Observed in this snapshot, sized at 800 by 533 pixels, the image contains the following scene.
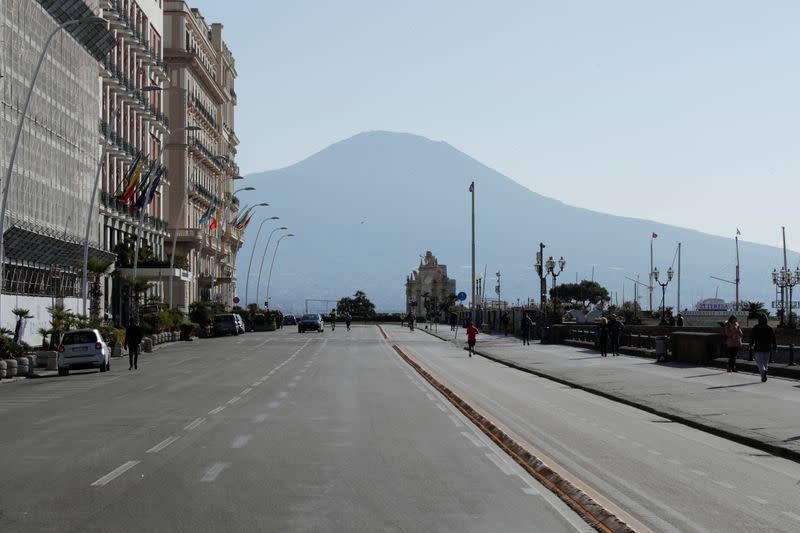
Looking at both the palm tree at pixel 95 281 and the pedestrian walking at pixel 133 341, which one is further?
the palm tree at pixel 95 281

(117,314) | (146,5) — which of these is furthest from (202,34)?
(117,314)

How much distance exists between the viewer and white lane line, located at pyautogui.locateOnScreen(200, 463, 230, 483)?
1278 centimetres

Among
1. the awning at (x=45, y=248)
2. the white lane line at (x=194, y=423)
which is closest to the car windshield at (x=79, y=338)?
the awning at (x=45, y=248)

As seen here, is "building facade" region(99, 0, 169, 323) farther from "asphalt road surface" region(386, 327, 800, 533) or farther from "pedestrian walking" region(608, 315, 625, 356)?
"asphalt road surface" region(386, 327, 800, 533)

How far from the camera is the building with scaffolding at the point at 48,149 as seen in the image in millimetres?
53062

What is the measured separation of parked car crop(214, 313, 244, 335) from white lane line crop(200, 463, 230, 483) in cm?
7214

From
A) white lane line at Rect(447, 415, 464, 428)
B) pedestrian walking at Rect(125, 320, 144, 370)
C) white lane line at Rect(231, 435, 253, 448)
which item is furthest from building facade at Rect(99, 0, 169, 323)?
white lane line at Rect(231, 435, 253, 448)

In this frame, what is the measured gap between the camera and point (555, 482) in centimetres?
1255

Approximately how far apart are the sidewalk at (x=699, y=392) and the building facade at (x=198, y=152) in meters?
54.0

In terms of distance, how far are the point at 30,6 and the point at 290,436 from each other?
43886 millimetres

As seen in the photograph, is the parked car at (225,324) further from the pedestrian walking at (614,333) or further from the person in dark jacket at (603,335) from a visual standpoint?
the person in dark jacket at (603,335)

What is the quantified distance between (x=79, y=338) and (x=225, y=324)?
47.3 meters

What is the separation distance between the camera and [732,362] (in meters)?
34.4

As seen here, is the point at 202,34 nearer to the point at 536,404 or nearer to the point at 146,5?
the point at 146,5
